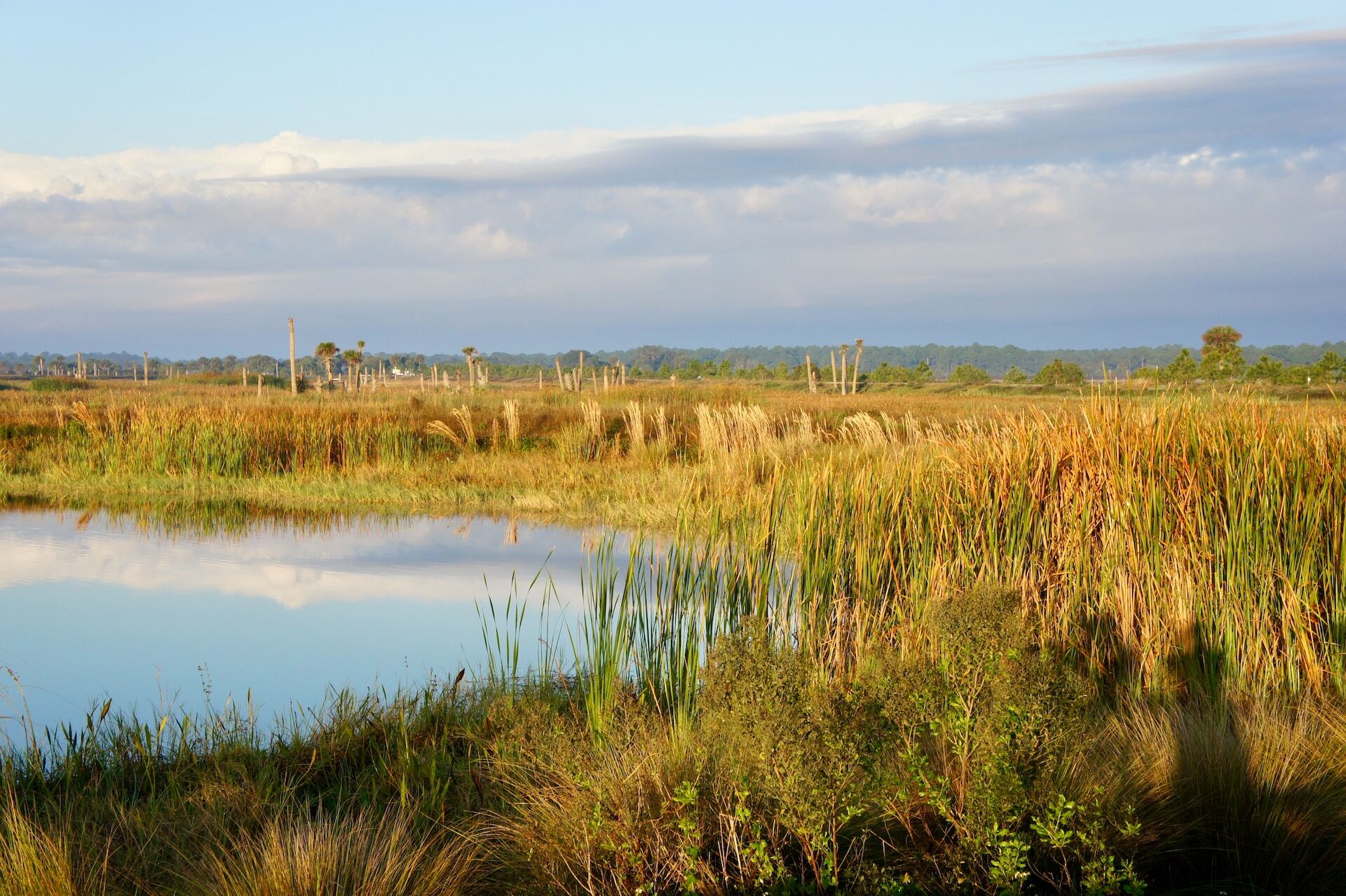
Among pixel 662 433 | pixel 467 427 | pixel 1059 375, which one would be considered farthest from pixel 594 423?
pixel 1059 375

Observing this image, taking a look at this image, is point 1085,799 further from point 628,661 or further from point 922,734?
point 628,661

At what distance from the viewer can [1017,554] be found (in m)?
5.18

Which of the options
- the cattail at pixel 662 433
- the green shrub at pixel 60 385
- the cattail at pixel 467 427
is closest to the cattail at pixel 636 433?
the cattail at pixel 662 433

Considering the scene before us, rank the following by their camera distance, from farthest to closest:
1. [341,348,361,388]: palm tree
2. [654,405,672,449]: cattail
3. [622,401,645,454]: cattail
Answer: [341,348,361,388]: palm tree → [654,405,672,449]: cattail → [622,401,645,454]: cattail

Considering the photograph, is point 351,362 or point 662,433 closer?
point 662,433

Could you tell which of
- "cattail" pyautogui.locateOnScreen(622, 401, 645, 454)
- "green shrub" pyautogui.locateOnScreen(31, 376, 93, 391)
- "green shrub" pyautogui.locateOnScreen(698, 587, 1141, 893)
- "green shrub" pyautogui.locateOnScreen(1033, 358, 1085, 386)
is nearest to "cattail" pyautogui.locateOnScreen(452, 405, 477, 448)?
"cattail" pyautogui.locateOnScreen(622, 401, 645, 454)

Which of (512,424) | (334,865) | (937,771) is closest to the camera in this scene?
(334,865)

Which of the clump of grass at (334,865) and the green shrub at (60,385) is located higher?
the green shrub at (60,385)

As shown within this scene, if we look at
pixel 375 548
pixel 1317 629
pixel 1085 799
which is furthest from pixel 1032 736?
pixel 375 548

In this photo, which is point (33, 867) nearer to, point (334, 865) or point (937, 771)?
point (334, 865)

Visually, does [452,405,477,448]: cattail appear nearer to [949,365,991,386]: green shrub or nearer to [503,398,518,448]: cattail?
[503,398,518,448]: cattail

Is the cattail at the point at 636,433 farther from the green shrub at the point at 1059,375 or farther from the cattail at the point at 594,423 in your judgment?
the green shrub at the point at 1059,375

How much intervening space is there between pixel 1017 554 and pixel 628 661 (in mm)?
1992

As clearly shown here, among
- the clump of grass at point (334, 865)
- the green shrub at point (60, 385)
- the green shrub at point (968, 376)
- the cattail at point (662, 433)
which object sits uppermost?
the green shrub at point (60, 385)
